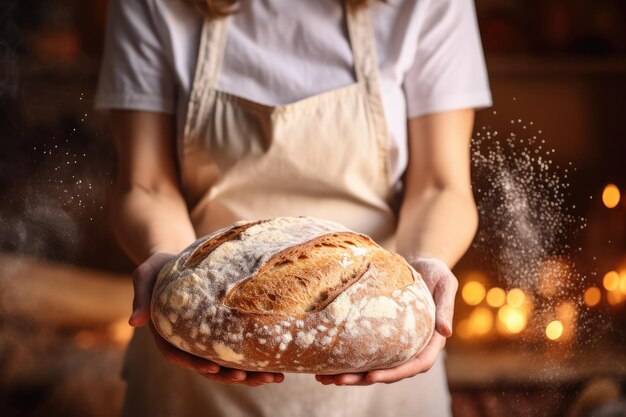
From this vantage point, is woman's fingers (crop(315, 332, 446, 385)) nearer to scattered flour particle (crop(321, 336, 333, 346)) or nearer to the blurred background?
scattered flour particle (crop(321, 336, 333, 346))

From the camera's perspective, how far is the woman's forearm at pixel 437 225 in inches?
42.8

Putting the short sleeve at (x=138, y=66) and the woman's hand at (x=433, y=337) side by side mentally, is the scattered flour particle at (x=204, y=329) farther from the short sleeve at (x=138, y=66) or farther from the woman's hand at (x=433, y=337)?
the short sleeve at (x=138, y=66)

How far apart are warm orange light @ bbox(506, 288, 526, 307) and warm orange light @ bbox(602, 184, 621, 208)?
0.75 ft

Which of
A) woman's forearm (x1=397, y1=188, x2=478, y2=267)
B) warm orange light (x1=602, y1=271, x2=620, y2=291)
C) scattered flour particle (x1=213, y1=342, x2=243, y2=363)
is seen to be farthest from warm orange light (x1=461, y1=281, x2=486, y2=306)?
scattered flour particle (x1=213, y1=342, x2=243, y2=363)

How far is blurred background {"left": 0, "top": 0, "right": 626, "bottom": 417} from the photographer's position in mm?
1251

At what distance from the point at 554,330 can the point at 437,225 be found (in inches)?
13.9

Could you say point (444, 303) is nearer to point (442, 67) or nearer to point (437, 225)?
point (437, 225)

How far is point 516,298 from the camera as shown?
4.18 feet

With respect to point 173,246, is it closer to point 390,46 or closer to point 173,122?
point 173,122

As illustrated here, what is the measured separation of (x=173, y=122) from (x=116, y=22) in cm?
19

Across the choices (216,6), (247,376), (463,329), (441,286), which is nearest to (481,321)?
(463,329)

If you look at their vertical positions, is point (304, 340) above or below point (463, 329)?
above

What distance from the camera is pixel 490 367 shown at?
1.29 meters

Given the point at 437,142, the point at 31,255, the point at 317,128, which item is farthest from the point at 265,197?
the point at 31,255
